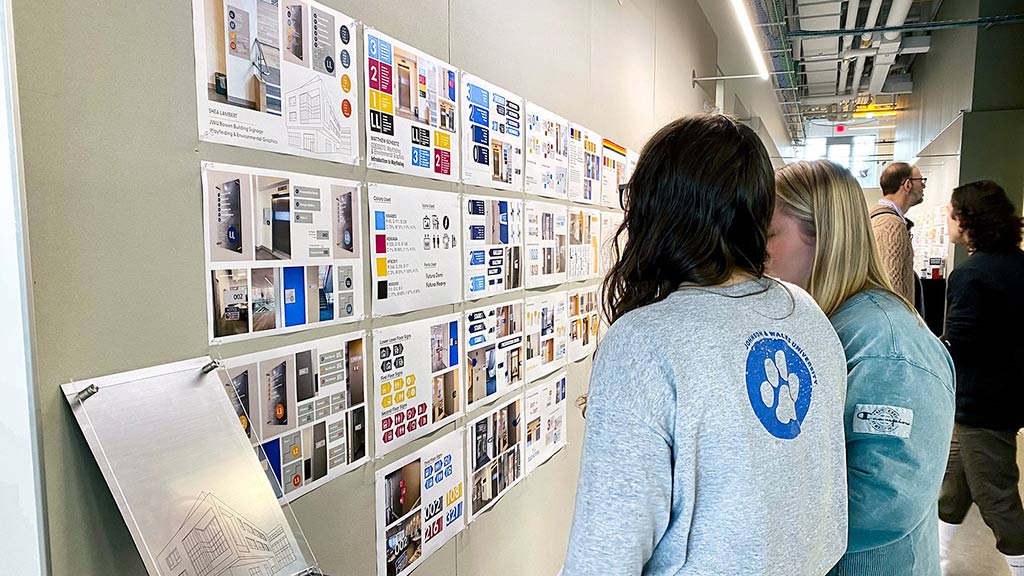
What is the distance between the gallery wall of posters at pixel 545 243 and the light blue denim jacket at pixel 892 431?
57.2 inches

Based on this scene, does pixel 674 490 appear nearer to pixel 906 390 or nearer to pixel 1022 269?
pixel 906 390

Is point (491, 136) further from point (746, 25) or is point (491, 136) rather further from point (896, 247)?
point (746, 25)

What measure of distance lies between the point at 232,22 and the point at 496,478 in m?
1.69

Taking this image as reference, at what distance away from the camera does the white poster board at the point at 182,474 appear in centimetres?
101

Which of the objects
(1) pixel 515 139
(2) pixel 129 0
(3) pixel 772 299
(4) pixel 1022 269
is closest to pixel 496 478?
(1) pixel 515 139

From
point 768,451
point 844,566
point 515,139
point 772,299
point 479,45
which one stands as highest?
point 479,45

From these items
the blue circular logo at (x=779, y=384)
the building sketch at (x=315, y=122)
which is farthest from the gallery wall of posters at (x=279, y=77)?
the blue circular logo at (x=779, y=384)

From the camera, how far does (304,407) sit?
58.6 inches

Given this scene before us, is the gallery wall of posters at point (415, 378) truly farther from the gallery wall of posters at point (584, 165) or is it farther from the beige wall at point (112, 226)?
the gallery wall of posters at point (584, 165)

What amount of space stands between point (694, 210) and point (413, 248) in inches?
40.0

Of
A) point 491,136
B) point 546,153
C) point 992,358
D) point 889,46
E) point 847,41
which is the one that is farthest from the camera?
point 847,41

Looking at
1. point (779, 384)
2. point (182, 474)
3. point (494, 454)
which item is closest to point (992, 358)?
point (494, 454)

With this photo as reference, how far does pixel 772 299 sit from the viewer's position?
1076 millimetres

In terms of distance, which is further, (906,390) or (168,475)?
(906,390)
